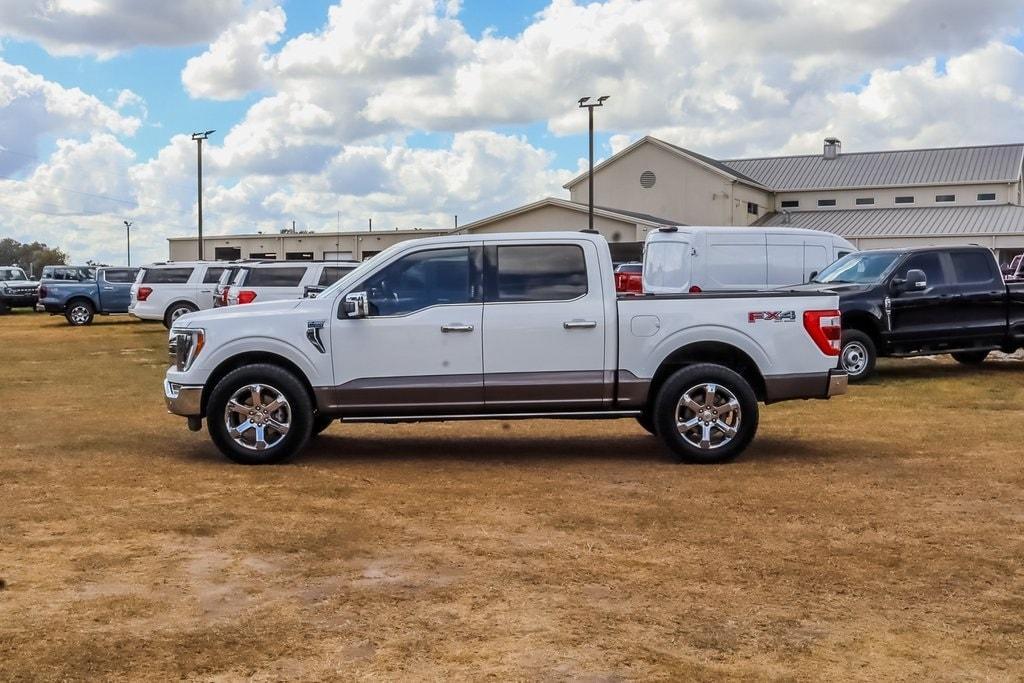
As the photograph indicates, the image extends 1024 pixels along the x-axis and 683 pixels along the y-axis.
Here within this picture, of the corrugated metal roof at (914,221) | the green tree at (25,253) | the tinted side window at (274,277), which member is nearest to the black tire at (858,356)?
the tinted side window at (274,277)

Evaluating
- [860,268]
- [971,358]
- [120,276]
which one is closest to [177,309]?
[120,276]

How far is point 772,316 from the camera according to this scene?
953 cm

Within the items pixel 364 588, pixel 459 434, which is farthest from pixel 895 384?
pixel 364 588

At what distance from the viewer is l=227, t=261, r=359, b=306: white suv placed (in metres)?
22.2

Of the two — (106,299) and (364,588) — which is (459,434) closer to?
(364,588)

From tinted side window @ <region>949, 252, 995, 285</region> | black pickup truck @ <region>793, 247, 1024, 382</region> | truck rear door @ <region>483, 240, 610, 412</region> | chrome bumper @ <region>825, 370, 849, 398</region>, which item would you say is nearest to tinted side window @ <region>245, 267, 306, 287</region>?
black pickup truck @ <region>793, 247, 1024, 382</region>

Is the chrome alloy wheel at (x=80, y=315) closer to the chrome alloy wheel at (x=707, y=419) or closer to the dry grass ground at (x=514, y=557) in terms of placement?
the dry grass ground at (x=514, y=557)

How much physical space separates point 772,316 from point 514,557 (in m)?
4.11

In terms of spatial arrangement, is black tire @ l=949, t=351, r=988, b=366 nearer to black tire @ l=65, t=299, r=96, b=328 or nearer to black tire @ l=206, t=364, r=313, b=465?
black tire @ l=206, t=364, r=313, b=465

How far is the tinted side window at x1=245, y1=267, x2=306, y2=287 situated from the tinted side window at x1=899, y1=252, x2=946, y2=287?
38.5 feet

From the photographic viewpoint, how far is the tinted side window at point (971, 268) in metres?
16.3

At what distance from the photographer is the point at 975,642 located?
4.88 metres

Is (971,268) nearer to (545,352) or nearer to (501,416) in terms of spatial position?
(545,352)

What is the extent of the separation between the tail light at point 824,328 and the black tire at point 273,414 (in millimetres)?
4262
